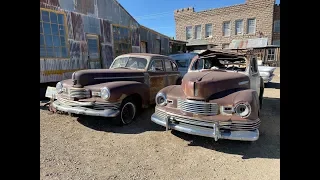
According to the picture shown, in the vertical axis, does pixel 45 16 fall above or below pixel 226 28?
below

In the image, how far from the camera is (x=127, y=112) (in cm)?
525

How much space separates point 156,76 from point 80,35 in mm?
5613

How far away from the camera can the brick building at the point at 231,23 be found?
78.3 feet

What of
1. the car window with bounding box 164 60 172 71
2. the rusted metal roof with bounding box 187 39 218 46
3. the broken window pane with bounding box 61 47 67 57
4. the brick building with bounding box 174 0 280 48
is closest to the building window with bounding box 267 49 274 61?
the brick building with bounding box 174 0 280 48

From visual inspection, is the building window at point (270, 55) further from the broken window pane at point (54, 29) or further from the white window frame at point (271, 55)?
the broken window pane at point (54, 29)

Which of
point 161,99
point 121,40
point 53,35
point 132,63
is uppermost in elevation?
point 121,40

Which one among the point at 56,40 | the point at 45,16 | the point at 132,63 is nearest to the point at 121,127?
the point at 132,63

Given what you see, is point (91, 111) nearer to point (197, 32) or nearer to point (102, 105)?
point (102, 105)

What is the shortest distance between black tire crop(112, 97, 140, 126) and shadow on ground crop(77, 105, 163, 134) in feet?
0.41
